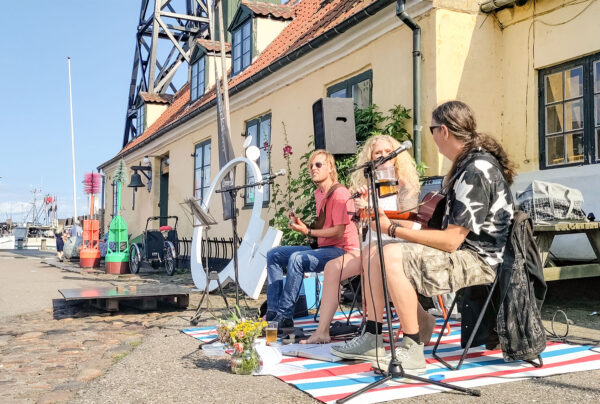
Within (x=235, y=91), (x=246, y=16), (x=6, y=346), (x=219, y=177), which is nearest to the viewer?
(x=6, y=346)

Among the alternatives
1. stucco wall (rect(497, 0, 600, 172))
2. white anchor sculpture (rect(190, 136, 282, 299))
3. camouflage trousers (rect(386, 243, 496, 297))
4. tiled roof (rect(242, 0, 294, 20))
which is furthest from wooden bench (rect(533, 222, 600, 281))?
tiled roof (rect(242, 0, 294, 20))

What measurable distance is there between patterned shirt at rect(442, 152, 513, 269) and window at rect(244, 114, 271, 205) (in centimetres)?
843

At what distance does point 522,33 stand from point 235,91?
6.92m

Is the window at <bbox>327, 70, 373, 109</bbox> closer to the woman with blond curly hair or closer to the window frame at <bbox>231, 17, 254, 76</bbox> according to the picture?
the woman with blond curly hair

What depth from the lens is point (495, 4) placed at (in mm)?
7574

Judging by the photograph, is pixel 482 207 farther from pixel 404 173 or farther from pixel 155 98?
pixel 155 98

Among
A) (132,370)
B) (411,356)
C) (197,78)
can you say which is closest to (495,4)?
(411,356)

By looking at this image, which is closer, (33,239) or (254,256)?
(254,256)

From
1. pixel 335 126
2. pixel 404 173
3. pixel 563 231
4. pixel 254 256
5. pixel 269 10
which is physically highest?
pixel 269 10

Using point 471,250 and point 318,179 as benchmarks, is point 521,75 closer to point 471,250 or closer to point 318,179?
point 318,179

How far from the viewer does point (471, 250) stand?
3.48m

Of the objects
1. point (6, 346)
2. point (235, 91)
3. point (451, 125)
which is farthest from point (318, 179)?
point (235, 91)

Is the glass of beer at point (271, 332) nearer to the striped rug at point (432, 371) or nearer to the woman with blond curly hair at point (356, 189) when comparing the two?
the striped rug at point (432, 371)

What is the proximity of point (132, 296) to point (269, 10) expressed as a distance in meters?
9.38
